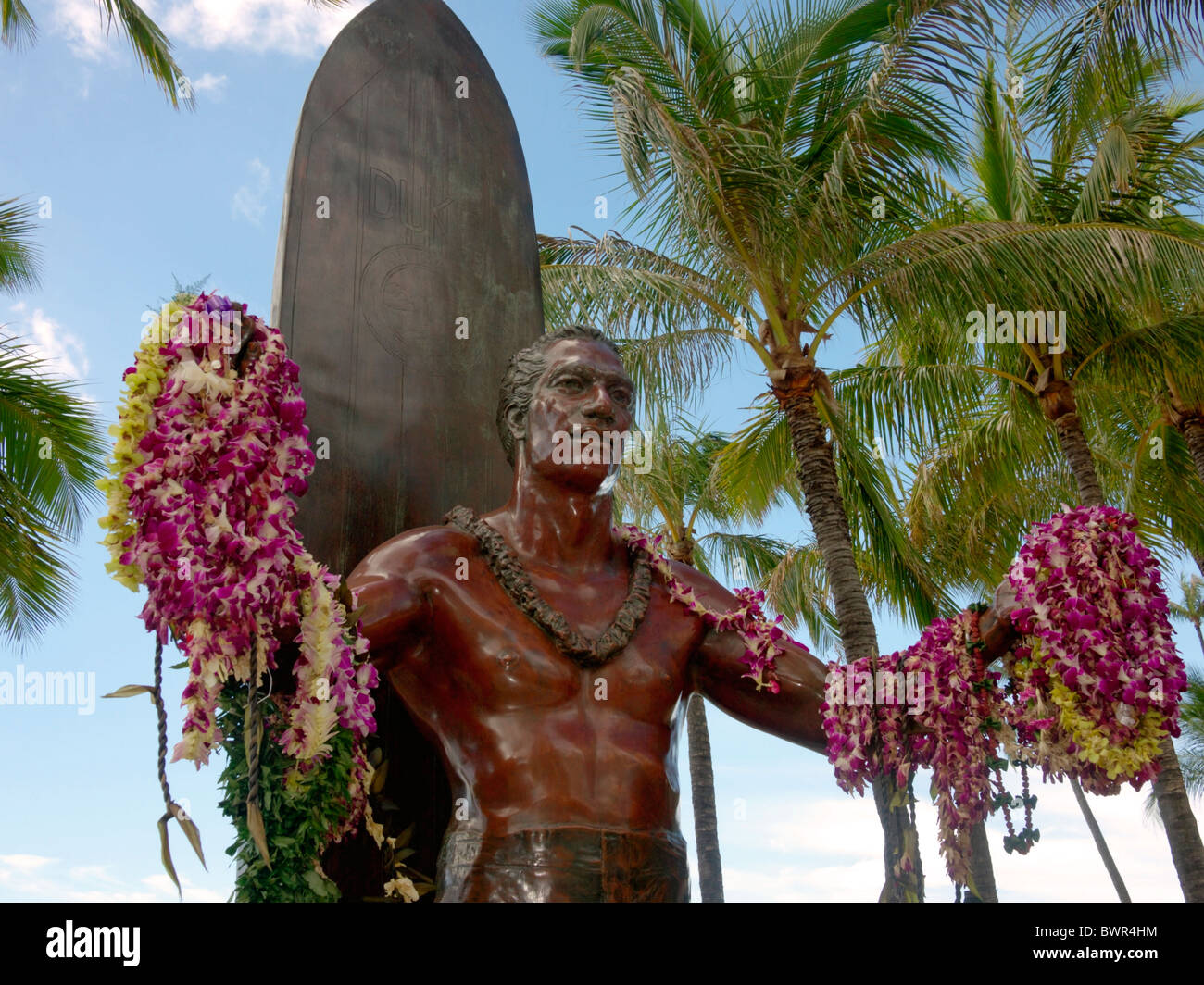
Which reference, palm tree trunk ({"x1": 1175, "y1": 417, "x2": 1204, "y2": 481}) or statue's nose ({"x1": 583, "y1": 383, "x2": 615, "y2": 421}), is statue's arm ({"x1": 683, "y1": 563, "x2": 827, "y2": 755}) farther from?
palm tree trunk ({"x1": 1175, "y1": 417, "x2": 1204, "y2": 481})

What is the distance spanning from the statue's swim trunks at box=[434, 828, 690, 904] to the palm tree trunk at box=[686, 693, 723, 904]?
13.8m

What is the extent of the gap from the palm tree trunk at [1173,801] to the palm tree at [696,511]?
12.2ft

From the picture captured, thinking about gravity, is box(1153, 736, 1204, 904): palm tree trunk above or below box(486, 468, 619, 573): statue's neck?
below

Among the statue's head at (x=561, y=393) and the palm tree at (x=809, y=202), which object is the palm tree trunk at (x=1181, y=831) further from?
the statue's head at (x=561, y=393)

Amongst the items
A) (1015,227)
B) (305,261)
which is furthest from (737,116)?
(305,261)

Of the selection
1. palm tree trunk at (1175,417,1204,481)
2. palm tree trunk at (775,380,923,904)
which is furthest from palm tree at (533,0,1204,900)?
palm tree trunk at (1175,417,1204,481)

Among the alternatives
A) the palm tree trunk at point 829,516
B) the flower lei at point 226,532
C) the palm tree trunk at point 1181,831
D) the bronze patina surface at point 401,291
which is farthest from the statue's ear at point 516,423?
the palm tree trunk at point 1181,831

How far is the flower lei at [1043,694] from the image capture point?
3.45 m

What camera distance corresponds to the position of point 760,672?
3775 mm

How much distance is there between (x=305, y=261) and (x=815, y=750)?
→ 2425 mm

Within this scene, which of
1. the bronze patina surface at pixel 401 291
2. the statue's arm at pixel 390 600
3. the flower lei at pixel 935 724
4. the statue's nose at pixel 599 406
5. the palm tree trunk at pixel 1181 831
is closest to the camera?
the statue's arm at pixel 390 600

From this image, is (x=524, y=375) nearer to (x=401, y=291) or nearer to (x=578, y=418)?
(x=578, y=418)

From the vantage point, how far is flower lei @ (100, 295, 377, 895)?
9.38 feet

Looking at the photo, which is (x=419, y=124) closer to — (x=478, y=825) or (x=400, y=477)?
(x=400, y=477)
